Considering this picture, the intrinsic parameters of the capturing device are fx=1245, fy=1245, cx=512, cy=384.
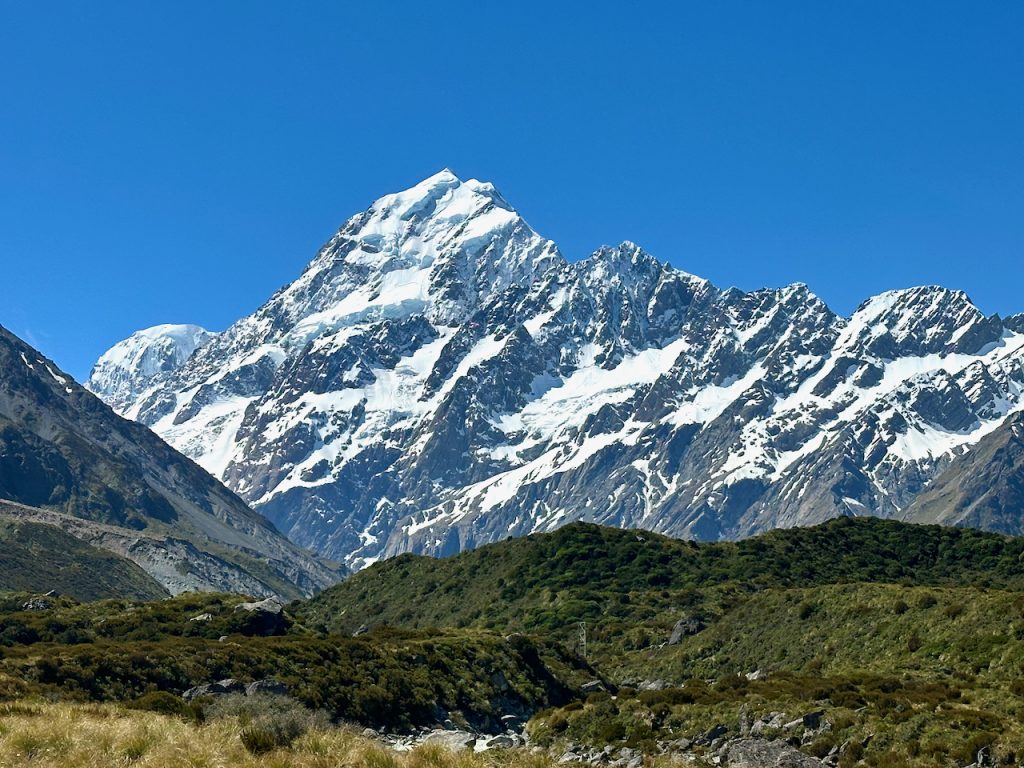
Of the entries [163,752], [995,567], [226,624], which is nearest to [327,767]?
[163,752]

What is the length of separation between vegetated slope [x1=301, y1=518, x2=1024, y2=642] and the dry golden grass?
119123 millimetres

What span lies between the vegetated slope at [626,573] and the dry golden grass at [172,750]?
119m

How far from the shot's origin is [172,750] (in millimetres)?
23000

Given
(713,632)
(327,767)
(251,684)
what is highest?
(713,632)

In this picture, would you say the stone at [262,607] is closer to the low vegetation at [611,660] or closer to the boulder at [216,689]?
the low vegetation at [611,660]

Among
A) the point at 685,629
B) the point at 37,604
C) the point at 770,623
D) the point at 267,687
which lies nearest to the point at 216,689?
the point at 267,687

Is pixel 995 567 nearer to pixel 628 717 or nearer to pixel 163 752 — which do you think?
pixel 628 717

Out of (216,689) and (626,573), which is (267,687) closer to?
(216,689)

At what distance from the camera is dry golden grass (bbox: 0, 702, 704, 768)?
2250cm

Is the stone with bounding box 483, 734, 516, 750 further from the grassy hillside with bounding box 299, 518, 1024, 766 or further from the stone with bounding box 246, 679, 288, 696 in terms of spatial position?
the stone with bounding box 246, 679, 288, 696

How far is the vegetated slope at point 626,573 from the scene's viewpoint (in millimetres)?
155375

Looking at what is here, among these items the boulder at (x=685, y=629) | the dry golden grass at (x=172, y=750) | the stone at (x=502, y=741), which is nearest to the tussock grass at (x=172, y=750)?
the dry golden grass at (x=172, y=750)

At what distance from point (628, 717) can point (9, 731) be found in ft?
153

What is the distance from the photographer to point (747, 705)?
2480 inches
